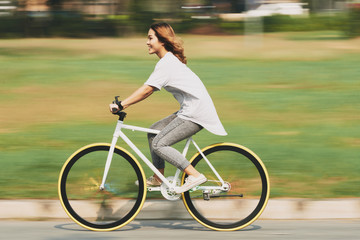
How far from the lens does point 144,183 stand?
6.21m

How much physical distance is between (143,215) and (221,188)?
34.3 inches

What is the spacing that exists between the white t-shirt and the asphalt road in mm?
903

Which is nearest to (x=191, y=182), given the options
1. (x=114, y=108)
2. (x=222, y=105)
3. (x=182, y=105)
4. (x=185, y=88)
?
(x=182, y=105)

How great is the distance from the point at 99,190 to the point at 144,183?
0.46 metres

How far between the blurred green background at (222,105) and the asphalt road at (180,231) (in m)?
0.53

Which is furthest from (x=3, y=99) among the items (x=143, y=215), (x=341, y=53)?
(x=341, y=53)

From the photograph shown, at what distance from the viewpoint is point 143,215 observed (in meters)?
6.71

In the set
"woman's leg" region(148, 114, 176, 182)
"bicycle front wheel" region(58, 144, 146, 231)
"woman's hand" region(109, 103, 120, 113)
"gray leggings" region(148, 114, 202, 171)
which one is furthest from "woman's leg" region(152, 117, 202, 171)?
"woman's hand" region(109, 103, 120, 113)

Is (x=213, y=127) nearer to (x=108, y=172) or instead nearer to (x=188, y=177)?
(x=188, y=177)

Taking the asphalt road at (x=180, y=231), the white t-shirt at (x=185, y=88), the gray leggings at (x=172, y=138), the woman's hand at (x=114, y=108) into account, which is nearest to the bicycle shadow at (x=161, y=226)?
the asphalt road at (x=180, y=231)

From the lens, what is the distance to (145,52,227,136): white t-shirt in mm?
5953

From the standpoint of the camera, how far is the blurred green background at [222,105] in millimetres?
7559

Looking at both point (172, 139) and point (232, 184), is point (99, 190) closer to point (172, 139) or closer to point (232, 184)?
point (172, 139)

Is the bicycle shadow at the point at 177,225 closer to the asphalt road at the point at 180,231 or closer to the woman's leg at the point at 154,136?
the asphalt road at the point at 180,231
